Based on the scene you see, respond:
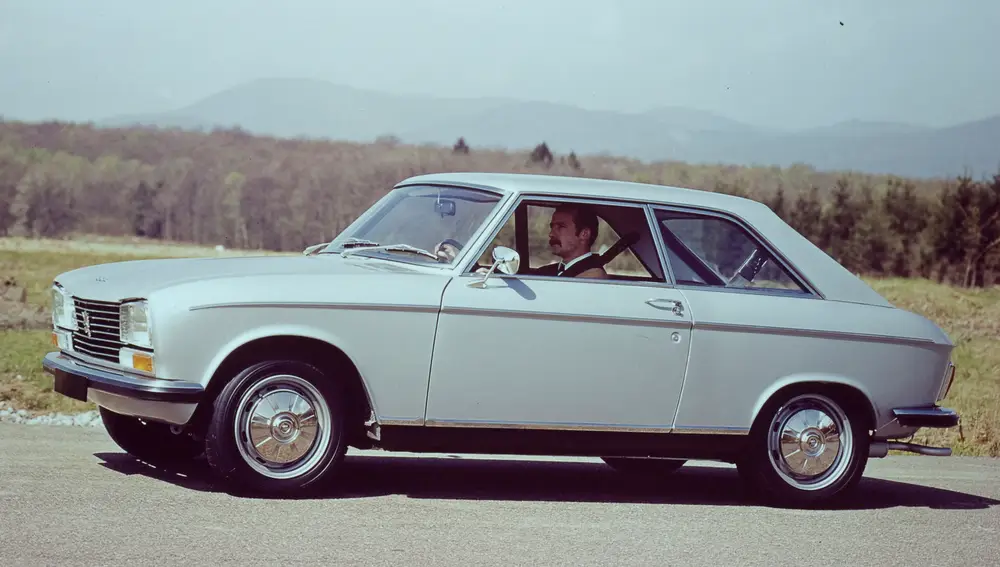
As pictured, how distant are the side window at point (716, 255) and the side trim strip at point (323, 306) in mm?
1619

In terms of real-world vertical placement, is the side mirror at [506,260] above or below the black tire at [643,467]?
above

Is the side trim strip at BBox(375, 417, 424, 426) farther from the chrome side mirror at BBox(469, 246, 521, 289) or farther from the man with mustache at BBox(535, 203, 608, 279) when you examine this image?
the man with mustache at BBox(535, 203, 608, 279)

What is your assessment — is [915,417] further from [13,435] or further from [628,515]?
[13,435]

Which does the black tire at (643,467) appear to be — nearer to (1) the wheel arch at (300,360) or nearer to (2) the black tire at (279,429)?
(1) the wheel arch at (300,360)

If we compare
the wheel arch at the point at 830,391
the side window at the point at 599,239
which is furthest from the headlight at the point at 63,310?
the wheel arch at the point at 830,391

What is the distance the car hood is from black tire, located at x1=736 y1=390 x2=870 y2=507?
2.17 m

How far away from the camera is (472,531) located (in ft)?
21.0

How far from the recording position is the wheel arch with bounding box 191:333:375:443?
6.79 m

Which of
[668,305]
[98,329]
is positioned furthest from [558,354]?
[98,329]

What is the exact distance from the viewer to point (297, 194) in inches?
4535

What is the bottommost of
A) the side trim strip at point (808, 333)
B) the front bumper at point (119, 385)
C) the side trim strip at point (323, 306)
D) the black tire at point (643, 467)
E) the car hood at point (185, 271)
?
the black tire at point (643, 467)

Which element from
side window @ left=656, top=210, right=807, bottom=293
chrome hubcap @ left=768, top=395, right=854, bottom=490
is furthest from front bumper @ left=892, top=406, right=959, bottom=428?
side window @ left=656, top=210, right=807, bottom=293

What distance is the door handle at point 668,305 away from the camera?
7.58 metres

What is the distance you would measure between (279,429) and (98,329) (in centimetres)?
109
